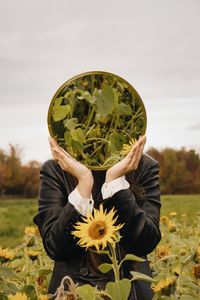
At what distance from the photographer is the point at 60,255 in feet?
6.89

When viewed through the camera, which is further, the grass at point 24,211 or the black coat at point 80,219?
the grass at point 24,211

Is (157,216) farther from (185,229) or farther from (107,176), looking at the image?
(185,229)

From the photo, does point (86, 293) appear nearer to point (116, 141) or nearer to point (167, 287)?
point (167, 287)

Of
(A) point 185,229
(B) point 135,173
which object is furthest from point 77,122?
(A) point 185,229

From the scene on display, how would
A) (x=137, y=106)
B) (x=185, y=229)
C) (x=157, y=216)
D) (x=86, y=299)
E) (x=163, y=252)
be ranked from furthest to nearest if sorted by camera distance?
(x=185, y=229) < (x=163, y=252) < (x=157, y=216) < (x=137, y=106) < (x=86, y=299)

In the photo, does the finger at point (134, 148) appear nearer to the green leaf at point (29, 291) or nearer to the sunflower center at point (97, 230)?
the sunflower center at point (97, 230)

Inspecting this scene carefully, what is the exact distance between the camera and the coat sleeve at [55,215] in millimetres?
2021

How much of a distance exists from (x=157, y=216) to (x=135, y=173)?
162 mm

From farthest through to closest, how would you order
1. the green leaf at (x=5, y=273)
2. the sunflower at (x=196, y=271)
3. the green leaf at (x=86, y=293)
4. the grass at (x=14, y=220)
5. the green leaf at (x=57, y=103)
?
the grass at (x=14, y=220)
the green leaf at (x=57, y=103)
the sunflower at (x=196, y=271)
the green leaf at (x=5, y=273)
the green leaf at (x=86, y=293)

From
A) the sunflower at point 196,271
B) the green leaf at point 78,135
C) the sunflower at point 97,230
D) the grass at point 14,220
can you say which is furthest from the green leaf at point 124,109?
the grass at point 14,220

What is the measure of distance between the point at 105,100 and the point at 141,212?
36cm

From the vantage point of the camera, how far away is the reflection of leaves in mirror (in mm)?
2018

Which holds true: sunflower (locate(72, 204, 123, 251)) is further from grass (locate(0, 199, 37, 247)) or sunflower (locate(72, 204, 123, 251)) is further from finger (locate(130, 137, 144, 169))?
grass (locate(0, 199, 37, 247))

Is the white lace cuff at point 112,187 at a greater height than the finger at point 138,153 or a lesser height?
lesser
